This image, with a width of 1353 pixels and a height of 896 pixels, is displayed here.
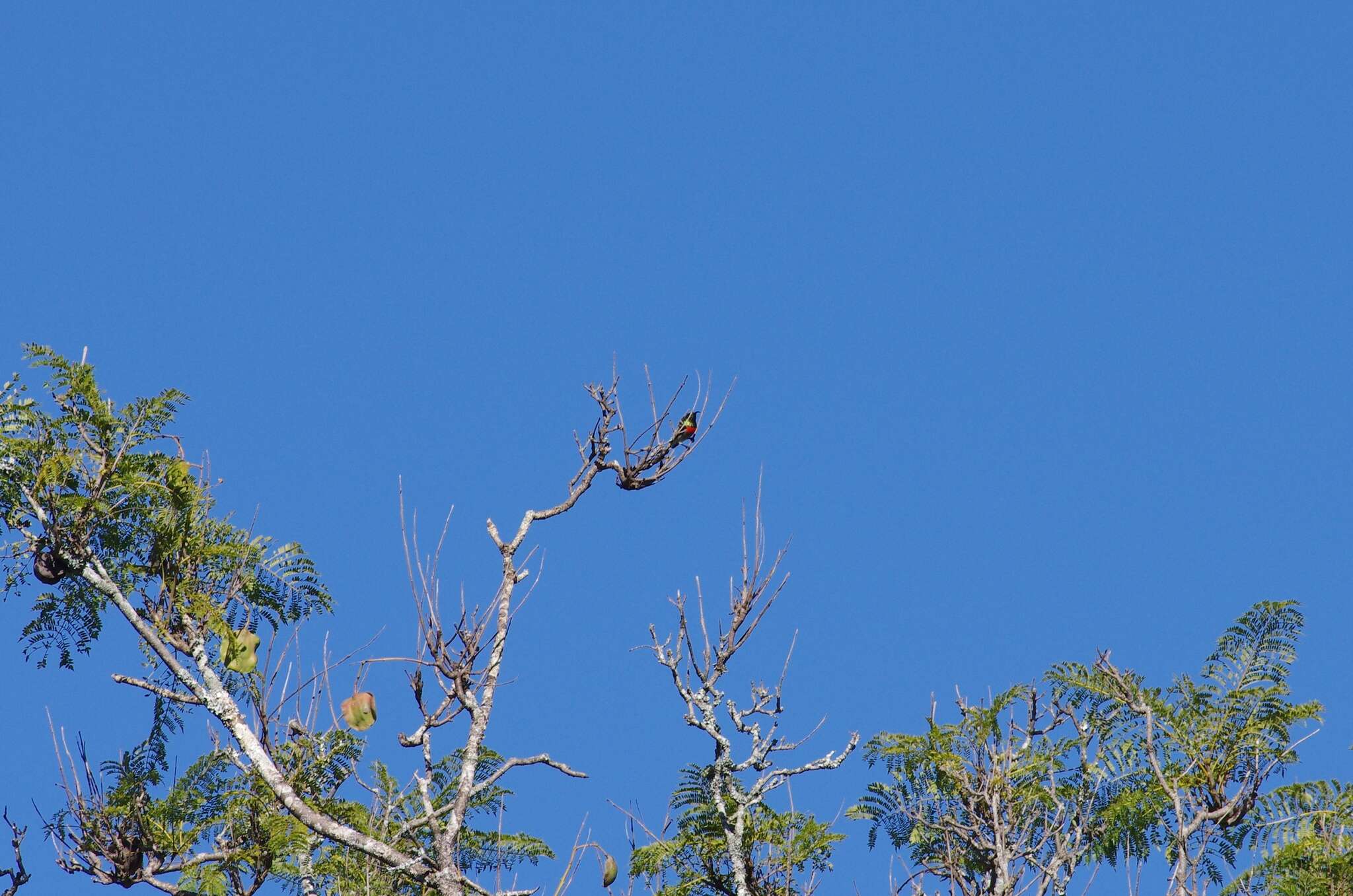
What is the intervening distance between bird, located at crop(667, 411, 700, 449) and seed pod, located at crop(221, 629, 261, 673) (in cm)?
372

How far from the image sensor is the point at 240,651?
43.0 feet

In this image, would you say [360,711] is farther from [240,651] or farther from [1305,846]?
[1305,846]

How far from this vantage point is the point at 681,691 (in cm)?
1270

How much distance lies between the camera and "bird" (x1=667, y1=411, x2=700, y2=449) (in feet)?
41.6

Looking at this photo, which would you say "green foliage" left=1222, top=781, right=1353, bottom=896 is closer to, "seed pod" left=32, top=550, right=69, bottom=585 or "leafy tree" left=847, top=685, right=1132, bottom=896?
"leafy tree" left=847, top=685, right=1132, bottom=896

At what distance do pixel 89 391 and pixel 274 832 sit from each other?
13.3 feet

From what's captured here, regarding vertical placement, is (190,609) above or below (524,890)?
above

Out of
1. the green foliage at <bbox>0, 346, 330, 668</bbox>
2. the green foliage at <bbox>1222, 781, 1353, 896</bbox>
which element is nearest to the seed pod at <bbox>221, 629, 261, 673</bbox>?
the green foliage at <bbox>0, 346, 330, 668</bbox>

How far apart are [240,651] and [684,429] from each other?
3.98 meters

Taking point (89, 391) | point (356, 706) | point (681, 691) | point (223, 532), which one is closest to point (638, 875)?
point (681, 691)

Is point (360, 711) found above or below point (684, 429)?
below

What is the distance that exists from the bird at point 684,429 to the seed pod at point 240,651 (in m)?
3.72

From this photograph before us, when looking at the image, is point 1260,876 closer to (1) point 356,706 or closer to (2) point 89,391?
(1) point 356,706

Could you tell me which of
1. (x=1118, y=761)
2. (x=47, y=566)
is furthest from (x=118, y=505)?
(x=1118, y=761)
